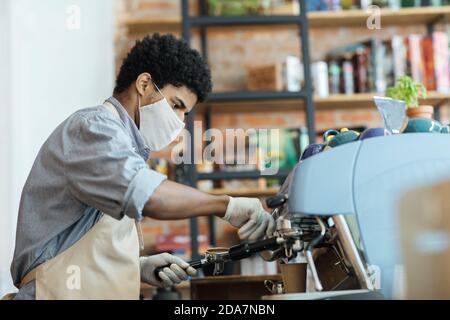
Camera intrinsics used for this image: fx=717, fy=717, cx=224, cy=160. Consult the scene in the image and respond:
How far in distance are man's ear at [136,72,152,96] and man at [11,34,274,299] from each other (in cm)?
15

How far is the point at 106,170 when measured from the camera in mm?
1288

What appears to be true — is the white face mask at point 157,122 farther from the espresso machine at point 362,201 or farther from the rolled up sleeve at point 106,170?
the espresso machine at point 362,201

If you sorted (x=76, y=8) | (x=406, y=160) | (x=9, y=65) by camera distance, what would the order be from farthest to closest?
(x=76, y=8)
(x=9, y=65)
(x=406, y=160)

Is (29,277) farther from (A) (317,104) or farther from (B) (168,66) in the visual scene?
(A) (317,104)

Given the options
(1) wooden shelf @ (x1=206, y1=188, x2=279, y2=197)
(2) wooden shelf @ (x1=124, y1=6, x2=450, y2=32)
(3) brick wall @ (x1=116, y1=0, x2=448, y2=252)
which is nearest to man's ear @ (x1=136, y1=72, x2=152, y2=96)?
(1) wooden shelf @ (x1=206, y1=188, x2=279, y2=197)

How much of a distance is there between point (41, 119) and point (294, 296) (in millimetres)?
1615

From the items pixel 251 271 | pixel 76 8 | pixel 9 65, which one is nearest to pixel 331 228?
pixel 9 65

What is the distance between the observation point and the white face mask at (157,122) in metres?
1.76

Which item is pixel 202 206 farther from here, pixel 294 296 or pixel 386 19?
pixel 386 19

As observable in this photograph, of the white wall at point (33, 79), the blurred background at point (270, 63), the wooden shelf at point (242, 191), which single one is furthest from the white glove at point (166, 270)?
the wooden shelf at point (242, 191)

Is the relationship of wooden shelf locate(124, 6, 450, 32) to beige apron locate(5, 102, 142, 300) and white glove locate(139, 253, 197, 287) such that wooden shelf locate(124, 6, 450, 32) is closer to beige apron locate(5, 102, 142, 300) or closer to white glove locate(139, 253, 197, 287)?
white glove locate(139, 253, 197, 287)

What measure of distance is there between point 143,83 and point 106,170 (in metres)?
0.52

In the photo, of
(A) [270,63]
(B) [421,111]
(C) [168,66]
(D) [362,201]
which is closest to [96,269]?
(D) [362,201]

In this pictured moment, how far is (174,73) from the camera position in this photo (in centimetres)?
177
